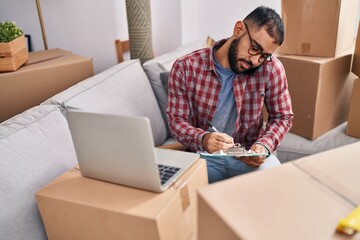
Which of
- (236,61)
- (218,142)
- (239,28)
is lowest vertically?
(218,142)

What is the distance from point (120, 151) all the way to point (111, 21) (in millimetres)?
1913

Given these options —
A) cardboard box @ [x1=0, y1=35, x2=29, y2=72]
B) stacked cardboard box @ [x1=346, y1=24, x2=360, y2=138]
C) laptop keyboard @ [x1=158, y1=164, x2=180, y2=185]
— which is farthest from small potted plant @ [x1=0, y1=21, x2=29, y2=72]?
stacked cardboard box @ [x1=346, y1=24, x2=360, y2=138]

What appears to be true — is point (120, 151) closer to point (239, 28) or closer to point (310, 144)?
point (239, 28)

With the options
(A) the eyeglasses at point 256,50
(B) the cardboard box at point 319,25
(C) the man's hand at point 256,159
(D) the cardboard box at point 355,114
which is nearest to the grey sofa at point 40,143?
(C) the man's hand at point 256,159

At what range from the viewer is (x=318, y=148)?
1.60 metres

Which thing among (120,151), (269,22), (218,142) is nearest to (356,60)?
(269,22)

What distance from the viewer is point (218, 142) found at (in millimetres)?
1121

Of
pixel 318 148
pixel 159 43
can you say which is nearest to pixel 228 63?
pixel 318 148

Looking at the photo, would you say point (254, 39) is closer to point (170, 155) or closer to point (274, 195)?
point (170, 155)

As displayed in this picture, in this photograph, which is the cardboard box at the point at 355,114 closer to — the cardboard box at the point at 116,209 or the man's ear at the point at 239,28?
the man's ear at the point at 239,28

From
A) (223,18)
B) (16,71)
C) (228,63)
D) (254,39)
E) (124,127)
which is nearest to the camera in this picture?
(124,127)

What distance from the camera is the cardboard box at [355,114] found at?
150 centimetres

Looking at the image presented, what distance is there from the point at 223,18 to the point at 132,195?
1.83m

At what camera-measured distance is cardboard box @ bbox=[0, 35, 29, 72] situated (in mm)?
1347
